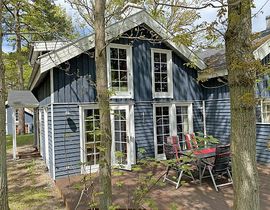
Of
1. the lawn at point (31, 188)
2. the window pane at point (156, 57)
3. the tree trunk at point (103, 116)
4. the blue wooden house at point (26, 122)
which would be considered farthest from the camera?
the blue wooden house at point (26, 122)

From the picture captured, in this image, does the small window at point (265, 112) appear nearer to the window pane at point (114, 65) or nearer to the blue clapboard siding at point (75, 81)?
the window pane at point (114, 65)

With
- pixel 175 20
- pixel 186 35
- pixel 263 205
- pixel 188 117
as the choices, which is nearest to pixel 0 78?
pixel 186 35

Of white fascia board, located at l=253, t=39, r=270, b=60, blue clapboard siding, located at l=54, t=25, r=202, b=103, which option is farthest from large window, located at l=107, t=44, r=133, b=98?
white fascia board, located at l=253, t=39, r=270, b=60

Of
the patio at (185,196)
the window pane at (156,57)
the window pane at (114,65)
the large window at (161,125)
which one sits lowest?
the patio at (185,196)

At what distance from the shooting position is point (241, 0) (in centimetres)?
206

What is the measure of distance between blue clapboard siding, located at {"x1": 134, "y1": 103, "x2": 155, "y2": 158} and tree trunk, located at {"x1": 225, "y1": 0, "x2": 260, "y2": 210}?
5751 mm

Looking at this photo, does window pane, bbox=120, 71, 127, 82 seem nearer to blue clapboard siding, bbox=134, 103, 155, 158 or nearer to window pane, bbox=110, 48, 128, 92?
window pane, bbox=110, 48, 128, 92

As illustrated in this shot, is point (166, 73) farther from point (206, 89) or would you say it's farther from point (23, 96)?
point (23, 96)

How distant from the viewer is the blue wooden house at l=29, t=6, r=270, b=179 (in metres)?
6.58

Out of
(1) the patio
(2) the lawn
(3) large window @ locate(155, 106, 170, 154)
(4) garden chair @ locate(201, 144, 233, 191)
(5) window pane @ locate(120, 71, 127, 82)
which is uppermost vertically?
(5) window pane @ locate(120, 71, 127, 82)

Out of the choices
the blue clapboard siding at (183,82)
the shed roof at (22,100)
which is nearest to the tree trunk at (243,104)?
the blue clapboard siding at (183,82)

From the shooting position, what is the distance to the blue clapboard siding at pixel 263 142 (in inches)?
290

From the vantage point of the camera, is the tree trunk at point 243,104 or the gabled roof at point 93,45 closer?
the tree trunk at point 243,104

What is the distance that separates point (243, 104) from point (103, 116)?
1.65m
